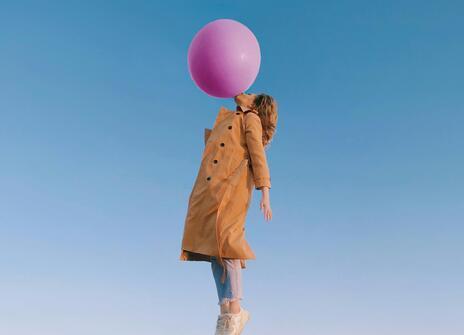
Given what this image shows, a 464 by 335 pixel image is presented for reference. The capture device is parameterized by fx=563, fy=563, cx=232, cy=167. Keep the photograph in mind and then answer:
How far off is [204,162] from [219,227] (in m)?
0.64

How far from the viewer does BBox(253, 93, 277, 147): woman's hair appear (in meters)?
5.36

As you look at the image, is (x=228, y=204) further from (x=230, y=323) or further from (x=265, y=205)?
(x=230, y=323)

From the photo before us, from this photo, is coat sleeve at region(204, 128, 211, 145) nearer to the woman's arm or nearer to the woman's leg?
the woman's arm

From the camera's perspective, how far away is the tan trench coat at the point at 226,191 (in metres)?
4.85

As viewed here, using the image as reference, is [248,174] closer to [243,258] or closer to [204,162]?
[204,162]

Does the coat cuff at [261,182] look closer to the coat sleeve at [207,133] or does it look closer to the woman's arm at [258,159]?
the woman's arm at [258,159]

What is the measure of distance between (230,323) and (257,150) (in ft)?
4.96

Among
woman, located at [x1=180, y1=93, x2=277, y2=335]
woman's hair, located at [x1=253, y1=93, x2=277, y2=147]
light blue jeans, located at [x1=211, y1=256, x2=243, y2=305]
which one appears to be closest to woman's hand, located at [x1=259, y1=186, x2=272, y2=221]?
woman, located at [x1=180, y1=93, x2=277, y2=335]

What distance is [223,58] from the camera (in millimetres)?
5137

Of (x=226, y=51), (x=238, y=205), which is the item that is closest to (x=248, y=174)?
(x=238, y=205)

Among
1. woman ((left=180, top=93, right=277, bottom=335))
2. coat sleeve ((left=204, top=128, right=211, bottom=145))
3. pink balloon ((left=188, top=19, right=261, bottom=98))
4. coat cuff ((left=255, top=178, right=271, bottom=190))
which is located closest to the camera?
woman ((left=180, top=93, right=277, bottom=335))

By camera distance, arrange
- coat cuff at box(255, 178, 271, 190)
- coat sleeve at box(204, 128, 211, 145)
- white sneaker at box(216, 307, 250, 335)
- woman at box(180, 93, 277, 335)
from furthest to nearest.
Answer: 1. coat sleeve at box(204, 128, 211, 145)
2. coat cuff at box(255, 178, 271, 190)
3. woman at box(180, 93, 277, 335)
4. white sneaker at box(216, 307, 250, 335)

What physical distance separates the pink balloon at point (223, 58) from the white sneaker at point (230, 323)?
204 centimetres

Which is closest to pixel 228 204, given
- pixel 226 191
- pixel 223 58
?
pixel 226 191
